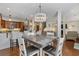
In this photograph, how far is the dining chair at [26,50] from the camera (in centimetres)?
184

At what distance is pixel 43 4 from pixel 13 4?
1.71 feet

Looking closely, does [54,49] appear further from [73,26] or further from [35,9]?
[35,9]

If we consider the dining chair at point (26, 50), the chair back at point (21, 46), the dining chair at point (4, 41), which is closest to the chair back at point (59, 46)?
the dining chair at point (26, 50)

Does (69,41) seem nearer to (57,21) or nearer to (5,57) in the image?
(57,21)

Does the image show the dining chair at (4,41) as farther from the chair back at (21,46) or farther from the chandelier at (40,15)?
the chandelier at (40,15)

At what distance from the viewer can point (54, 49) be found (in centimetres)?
187

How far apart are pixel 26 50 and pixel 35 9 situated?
0.75 meters

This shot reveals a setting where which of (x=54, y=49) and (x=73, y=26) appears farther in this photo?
(x=54, y=49)

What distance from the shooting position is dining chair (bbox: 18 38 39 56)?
1839 millimetres

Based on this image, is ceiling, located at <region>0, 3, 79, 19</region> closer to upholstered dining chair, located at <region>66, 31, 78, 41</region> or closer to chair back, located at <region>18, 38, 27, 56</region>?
upholstered dining chair, located at <region>66, 31, 78, 41</region>

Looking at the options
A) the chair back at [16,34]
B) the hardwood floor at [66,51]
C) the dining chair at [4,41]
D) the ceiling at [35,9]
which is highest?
the ceiling at [35,9]

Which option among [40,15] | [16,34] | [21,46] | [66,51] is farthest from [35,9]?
[66,51]

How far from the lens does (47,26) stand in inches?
71.7

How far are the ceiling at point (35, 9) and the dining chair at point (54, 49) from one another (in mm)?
472
